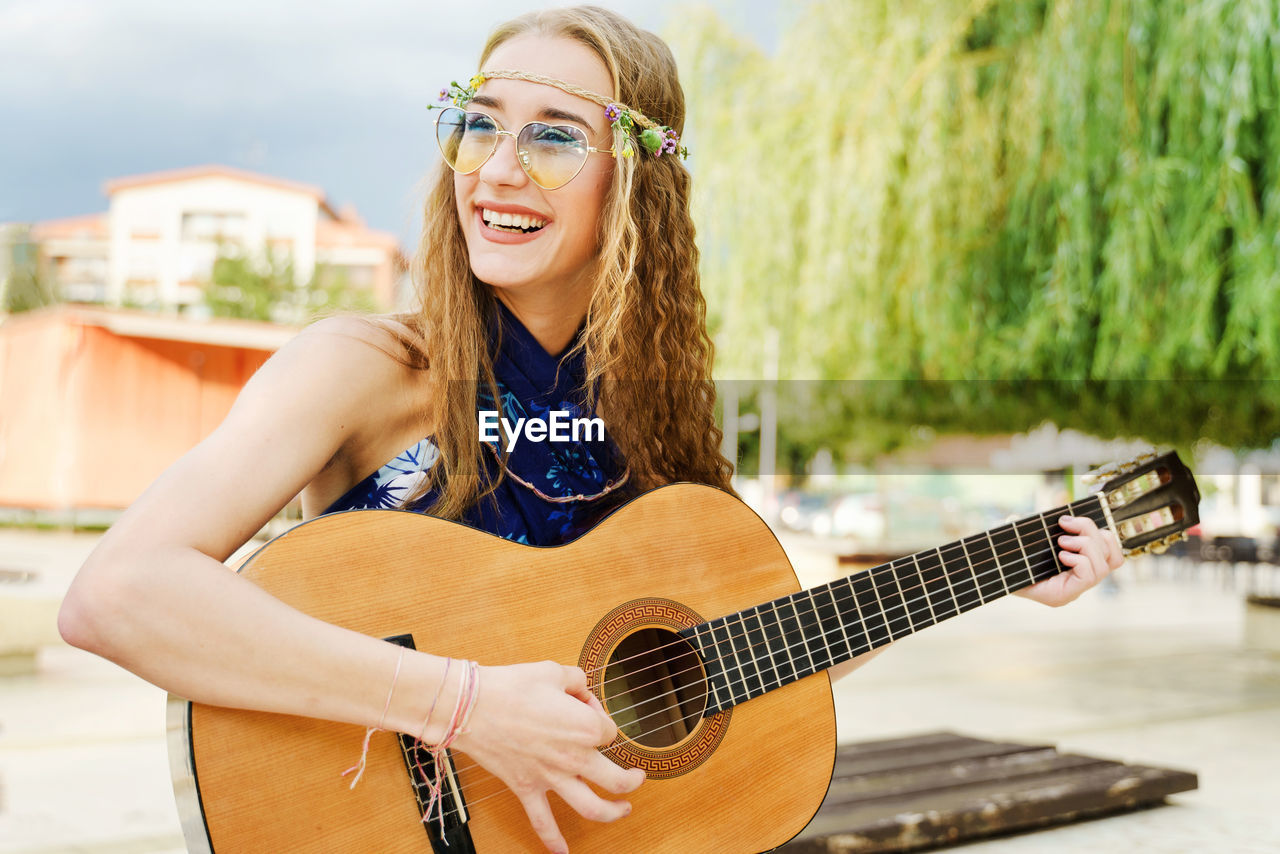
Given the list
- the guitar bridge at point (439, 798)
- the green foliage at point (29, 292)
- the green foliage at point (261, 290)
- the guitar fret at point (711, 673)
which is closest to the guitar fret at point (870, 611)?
the guitar fret at point (711, 673)

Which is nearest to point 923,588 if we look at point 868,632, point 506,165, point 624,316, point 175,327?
point 868,632

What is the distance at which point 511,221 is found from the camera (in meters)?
1.79

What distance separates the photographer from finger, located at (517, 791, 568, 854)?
4.73 ft

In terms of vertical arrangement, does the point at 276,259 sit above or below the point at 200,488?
above

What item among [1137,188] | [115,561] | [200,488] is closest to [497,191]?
[200,488]

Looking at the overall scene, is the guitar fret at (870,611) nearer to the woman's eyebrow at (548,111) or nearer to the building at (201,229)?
the woman's eyebrow at (548,111)

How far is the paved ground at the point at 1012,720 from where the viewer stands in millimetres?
3408

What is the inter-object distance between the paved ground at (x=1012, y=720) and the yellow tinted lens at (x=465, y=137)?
2537 millimetres

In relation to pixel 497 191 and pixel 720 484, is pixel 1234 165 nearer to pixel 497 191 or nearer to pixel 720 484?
pixel 720 484

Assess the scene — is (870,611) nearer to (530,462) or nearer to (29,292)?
(530,462)

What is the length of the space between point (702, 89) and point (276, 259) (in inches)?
1382

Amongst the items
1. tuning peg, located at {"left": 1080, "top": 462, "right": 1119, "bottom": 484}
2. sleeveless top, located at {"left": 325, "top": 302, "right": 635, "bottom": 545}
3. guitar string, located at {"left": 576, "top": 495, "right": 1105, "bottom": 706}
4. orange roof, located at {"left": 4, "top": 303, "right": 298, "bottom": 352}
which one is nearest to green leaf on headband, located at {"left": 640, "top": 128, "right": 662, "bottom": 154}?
sleeveless top, located at {"left": 325, "top": 302, "right": 635, "bottom": 545}

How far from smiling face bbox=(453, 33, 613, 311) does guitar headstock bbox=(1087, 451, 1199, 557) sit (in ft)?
3.84

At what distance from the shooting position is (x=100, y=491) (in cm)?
1541
